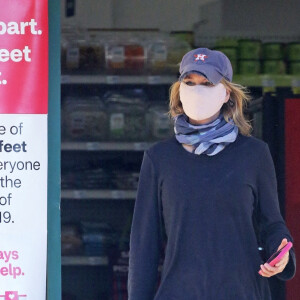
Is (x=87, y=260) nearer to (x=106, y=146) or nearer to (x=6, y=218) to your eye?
(x=106, y=146)

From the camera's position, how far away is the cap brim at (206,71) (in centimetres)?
333

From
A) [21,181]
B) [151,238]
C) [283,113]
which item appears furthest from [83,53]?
[151,238]

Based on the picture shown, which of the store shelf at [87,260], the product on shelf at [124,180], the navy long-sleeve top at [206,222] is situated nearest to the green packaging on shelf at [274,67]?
the product on shelf at [124,180]

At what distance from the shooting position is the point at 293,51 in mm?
6488

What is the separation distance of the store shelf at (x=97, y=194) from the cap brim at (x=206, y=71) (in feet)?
9.28

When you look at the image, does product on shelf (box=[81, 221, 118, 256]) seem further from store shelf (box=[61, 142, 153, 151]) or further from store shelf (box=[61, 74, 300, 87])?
store shelf (box=[61, 74, 300, 87])

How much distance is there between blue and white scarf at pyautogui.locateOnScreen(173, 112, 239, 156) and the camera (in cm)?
325

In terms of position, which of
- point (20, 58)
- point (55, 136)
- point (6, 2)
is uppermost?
point (6, 2)

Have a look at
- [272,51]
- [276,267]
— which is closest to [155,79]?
[272,51]

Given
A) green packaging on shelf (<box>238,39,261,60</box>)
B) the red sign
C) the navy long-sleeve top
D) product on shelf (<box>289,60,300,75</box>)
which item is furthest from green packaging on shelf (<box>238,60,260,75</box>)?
the navy long-sleeve top

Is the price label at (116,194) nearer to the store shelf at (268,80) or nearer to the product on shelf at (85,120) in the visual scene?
the product on shelf at (85,120)

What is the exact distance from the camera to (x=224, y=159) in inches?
130

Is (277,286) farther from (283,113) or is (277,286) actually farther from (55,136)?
(55,136)

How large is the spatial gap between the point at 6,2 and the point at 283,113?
179cm
